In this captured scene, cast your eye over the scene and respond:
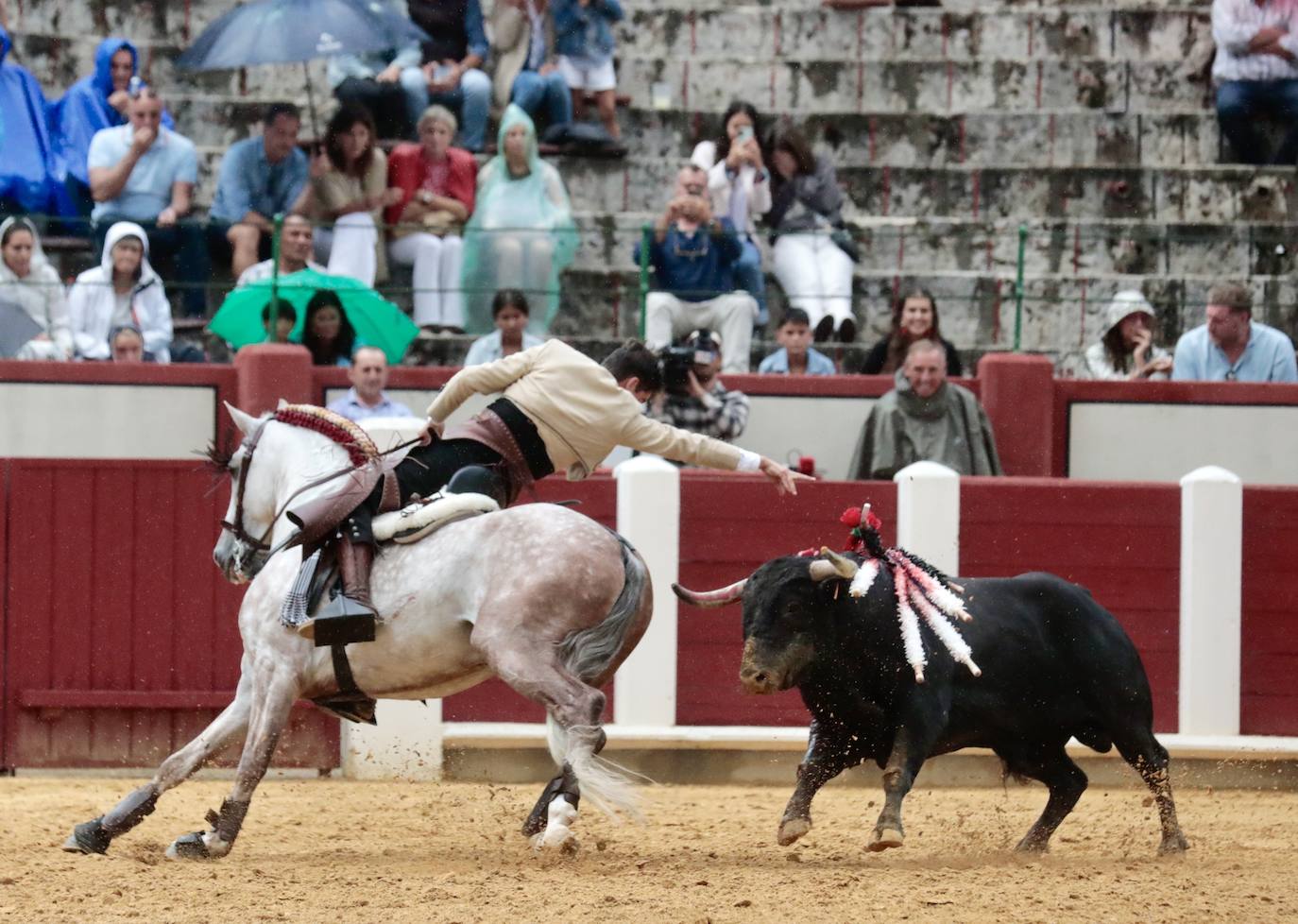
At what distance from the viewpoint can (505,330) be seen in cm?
1077

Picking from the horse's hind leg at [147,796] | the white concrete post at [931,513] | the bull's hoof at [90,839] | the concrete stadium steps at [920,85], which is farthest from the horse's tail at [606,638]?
the concrete stadium steps at [920,85]

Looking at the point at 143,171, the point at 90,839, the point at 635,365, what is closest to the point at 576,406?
the point at 635,365

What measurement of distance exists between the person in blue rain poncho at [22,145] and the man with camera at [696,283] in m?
3.41

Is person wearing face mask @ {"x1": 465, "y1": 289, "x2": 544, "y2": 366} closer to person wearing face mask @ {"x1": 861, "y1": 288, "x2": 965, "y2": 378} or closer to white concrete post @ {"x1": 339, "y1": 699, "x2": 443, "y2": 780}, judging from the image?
person wearing face mask @ {"x1": 861, "y1": 288, "x2": 965, "y2": 378}

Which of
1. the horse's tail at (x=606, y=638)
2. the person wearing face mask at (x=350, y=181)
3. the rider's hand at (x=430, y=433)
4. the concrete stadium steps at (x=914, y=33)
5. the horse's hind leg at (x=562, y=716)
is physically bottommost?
the horse's hind leg at (x=562, y=716)

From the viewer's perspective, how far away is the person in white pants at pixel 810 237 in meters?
11.9

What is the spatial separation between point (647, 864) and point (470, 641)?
86 cm

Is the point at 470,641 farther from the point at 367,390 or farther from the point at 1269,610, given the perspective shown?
the point at 1269,610

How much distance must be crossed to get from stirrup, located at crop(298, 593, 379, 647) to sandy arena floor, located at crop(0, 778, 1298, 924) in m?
0.69

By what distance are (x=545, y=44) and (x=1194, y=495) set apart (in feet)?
17.6

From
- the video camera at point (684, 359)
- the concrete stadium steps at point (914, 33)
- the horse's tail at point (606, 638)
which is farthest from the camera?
the concrete stadium steps at point (914, 33)

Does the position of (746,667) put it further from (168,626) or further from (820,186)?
(820,186)

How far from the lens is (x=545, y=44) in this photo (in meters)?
13.3

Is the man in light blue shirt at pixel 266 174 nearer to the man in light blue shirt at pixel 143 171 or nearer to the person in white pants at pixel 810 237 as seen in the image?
the man in light blue shirt at pixel 143 171
